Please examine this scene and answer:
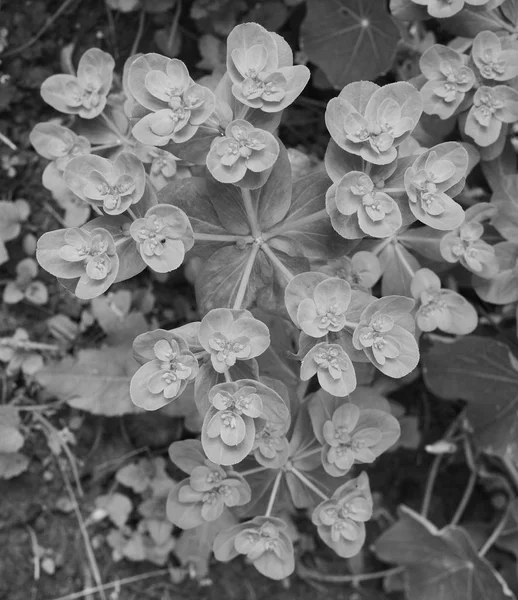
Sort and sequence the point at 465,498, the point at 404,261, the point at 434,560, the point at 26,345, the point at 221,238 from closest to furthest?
the point at 221,238 < the point at 404,261 < the point at 26,345 < the point at 434,560 < the point at 465,498

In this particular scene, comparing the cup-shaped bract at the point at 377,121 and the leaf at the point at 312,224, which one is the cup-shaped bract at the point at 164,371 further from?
the cup-shaped bract at the point at 377,121

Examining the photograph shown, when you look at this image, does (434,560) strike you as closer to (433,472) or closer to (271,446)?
(433,472)

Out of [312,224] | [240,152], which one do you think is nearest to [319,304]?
[312,224]

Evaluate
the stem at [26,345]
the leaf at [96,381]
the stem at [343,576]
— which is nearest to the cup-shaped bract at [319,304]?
the leaf at [96,381]

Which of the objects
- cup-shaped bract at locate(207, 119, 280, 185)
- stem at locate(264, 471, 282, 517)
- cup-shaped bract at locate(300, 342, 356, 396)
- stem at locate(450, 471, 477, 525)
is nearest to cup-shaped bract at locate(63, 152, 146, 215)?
cup-shaped bract at locate(207, 119, 280, 185)

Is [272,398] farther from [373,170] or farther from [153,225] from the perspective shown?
[373,170]
